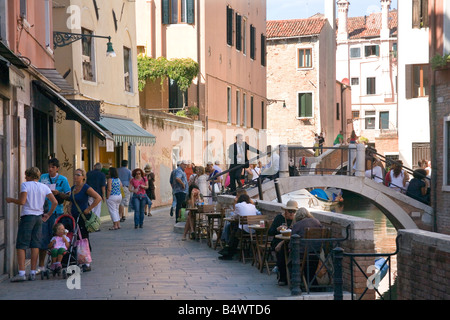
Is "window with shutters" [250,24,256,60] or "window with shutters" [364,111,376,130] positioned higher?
"window with shutters" [250,24,256,60]

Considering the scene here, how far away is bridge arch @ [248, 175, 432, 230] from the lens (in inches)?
1001

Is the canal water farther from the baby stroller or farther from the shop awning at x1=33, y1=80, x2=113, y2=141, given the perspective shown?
the baby stroller

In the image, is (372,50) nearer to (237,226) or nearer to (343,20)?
(343,20)

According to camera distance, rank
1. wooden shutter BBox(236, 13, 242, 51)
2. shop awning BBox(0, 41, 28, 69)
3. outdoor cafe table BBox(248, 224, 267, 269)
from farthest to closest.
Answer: wooden shutter BBox(236, 13, 242, 51)
outdoor cafe table BBox(248, 224, 267, 269)
shop awning BBox(0, 41, 28, 69)

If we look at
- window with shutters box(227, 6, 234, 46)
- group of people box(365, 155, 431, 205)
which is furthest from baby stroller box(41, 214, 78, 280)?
window with shutters box(227, 6, 234, 46)

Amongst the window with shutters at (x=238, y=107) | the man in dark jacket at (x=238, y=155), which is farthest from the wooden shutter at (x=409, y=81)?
the man in dark jacket at (x=238, y=155)

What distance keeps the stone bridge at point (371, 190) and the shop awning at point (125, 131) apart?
13.7 ft

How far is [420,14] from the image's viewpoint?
3103cm

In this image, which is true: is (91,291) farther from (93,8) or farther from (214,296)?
(93,8)

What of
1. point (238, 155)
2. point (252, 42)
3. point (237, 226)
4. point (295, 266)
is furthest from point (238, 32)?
point (295, 266)

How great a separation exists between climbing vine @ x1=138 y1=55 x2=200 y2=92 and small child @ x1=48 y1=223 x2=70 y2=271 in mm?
18561

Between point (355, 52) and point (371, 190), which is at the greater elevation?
point (355, 52)

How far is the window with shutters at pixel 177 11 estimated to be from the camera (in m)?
32.1

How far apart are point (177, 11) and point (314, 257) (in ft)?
72.8
